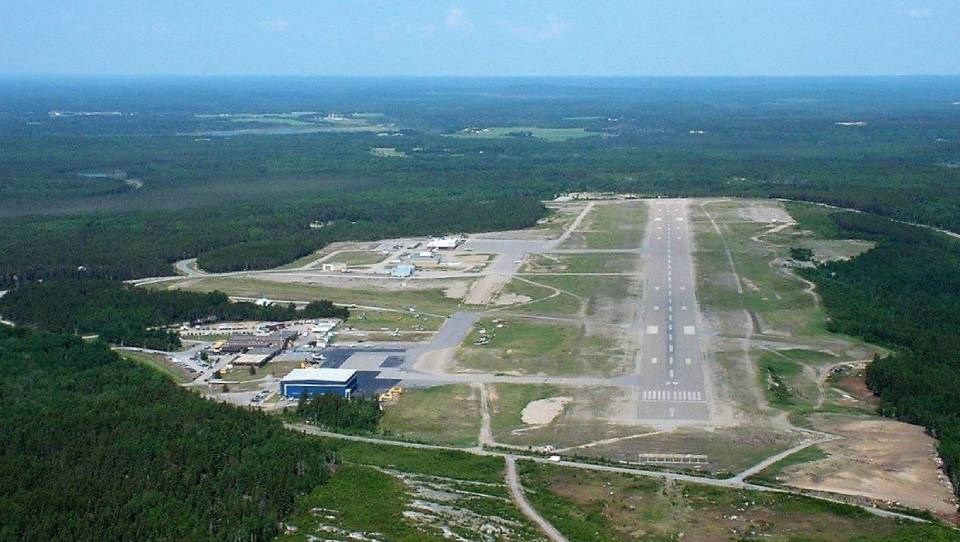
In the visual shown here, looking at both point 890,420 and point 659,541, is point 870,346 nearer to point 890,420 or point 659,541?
point 890,420

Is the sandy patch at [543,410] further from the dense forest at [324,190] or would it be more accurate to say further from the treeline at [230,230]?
the dense forest at [324,190]

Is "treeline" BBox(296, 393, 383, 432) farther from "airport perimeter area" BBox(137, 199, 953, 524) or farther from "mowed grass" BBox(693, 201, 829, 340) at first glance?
"mowed grass" BBox(693, 201, 829, 340)

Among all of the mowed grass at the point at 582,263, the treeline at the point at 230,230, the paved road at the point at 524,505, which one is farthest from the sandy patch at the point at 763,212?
the paved road at the point at 524,505

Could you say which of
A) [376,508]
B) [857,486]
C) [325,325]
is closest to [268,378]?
[325,325]

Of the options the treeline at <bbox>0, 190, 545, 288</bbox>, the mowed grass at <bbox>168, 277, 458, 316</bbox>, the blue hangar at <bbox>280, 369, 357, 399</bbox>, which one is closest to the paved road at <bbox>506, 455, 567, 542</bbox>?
the blue hangar at <bbox>280, 369, 357, 399</bbox>

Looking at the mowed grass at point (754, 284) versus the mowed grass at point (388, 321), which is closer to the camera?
the mowed grass at point (754, 284)

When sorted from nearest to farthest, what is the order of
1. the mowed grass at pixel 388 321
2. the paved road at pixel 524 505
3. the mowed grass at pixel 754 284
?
1. the paved road at pixel 524 505
2. the mowed grass at pixel 754 284
3. the mowed grass at pixel 388 321
